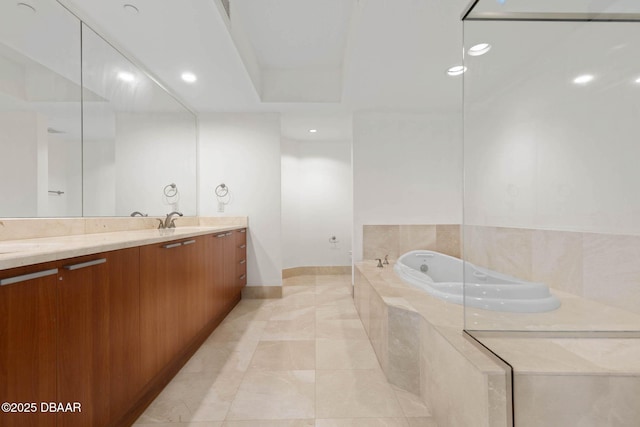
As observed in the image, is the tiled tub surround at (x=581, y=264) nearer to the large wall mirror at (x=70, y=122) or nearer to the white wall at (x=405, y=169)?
the white wall at (x=405, y=169)

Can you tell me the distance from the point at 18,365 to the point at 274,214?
2.67 metres

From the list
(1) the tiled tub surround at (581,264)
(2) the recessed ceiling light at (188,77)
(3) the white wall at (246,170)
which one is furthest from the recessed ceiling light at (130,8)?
(1) the tiled tub surround at (581,264)

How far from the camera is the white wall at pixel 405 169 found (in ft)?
11.1

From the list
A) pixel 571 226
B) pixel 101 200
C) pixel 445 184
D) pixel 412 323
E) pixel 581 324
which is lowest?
pixel 412 323

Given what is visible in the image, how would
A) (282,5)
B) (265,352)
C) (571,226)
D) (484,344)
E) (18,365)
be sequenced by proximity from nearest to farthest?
1. (18,365)
2. (484,344)
3. (571,226)
4. (265,352)
5. (282,5)

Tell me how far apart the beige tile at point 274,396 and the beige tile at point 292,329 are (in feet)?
1.64

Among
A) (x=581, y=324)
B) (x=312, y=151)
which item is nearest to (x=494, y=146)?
(x=581, y=324)

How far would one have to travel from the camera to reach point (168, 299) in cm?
158

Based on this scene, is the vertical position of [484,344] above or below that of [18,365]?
below

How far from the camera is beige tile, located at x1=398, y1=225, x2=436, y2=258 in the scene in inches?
131

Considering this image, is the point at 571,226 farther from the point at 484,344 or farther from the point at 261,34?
the point at 261,34

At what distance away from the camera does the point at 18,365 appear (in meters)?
0.74

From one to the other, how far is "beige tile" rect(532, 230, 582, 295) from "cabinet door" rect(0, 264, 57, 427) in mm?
1924

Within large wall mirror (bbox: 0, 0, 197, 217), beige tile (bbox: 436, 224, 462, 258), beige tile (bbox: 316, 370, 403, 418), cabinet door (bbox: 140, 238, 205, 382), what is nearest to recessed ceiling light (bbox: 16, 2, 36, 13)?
large wall mirror (bbox: 0, 0, 197, 217)
